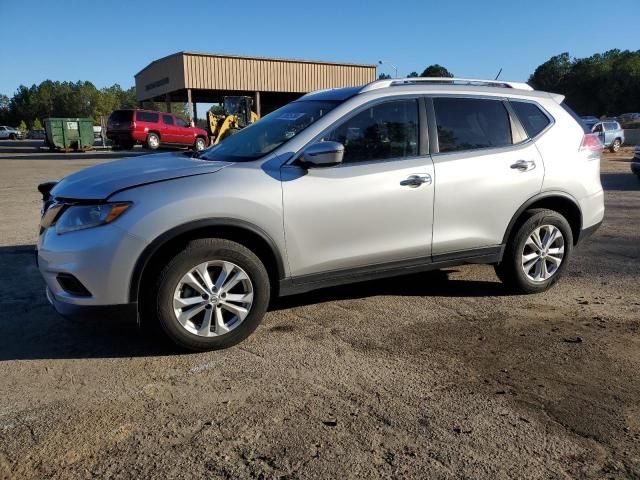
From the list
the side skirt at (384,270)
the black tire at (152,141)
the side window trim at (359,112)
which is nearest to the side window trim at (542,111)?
the side window trim at (359,112)

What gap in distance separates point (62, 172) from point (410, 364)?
16.9 meters

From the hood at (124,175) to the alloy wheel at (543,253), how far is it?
9.24ft

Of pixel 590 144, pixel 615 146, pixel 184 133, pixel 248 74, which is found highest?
pixel 248 74

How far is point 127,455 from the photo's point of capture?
2.56 meters

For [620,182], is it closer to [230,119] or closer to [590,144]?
[590,144]

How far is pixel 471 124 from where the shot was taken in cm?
456

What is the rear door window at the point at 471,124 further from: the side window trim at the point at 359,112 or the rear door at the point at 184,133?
the rear door at the point at 184,133

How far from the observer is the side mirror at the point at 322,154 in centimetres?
373

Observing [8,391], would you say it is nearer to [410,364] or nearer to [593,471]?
[410,364]

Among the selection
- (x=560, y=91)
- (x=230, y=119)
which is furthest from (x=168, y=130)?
(x=560, y=91)

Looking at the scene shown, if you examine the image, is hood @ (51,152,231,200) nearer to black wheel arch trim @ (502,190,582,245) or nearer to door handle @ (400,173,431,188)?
door handle @ (400,173,431,188)

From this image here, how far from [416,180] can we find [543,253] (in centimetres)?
160

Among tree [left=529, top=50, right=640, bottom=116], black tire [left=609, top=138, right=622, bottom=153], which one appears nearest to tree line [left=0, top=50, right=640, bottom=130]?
tree [left=529, top=50, right=640, bottom=116]

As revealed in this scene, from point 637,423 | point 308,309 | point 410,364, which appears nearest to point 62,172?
point 308,309
